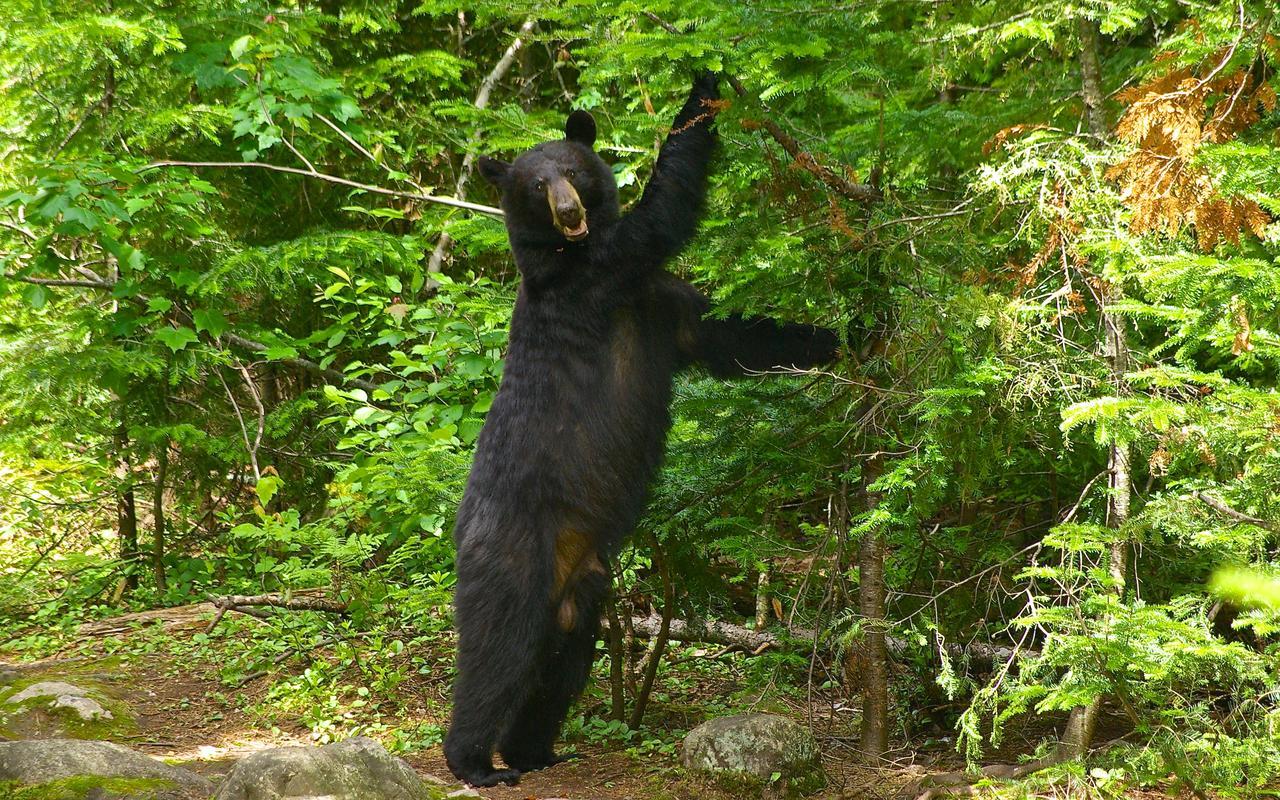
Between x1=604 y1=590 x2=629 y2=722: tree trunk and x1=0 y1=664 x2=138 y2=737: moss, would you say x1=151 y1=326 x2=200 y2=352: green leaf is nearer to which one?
x1=0 y1=664 x2=138 y2=737: moss

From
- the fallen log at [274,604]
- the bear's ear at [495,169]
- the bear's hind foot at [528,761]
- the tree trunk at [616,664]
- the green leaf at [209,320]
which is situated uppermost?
the bear's ear at [495,169]

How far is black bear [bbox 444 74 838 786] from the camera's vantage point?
15.6 ft

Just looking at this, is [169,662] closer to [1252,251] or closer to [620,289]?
[620,289]

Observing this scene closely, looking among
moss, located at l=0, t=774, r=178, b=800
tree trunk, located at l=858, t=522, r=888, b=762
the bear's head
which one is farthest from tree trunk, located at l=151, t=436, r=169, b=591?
tree trunk, located at l=858, t=522, r=888, b=762

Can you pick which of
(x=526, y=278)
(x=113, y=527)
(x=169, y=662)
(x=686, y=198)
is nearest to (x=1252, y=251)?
(x=686, y=198)

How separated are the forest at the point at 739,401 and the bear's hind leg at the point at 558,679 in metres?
0.15

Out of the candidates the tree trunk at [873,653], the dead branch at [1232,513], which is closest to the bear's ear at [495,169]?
the tree trunk at [873,653]

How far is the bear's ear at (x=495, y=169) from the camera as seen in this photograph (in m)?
5.05

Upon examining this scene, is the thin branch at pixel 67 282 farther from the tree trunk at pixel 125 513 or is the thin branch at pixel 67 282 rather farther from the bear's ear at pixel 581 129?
the bear's ear at pixel 581 129

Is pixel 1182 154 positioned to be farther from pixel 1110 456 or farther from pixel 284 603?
pixel 284 603

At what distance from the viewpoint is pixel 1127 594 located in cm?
359

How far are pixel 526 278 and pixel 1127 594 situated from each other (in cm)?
287

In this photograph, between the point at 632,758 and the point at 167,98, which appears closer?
the point at 632,758

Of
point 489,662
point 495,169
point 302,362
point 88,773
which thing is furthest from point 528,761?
point 302,362
